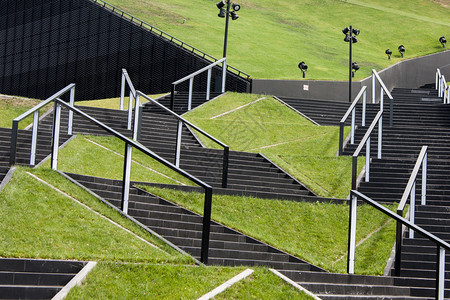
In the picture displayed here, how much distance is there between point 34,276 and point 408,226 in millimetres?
4987

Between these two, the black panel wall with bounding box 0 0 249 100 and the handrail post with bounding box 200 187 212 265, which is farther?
the black panel wall with bounding box 0 0 249 100

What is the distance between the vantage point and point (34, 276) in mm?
7777

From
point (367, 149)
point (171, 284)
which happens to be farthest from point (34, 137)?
point (367, 149)

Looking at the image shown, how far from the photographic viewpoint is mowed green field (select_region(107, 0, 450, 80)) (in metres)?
36.2

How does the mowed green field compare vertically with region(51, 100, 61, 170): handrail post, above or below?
above

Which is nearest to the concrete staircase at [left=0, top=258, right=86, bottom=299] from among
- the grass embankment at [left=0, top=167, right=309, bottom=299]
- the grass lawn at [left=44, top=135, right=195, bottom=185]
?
the grass embankment at [left=0, top=167, right=309, bottom=299]

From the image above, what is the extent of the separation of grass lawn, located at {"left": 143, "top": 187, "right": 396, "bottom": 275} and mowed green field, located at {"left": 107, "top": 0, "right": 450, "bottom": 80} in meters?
18.3

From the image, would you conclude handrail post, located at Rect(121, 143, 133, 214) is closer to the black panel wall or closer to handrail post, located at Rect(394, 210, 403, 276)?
handrail post, located at Rect(394, 210, 403, 276)

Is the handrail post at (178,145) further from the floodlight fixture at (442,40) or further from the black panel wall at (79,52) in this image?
the floodlight fixture at (442,40)

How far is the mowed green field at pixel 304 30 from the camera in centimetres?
3616

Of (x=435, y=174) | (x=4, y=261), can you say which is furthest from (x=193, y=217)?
(x=435, y=174)

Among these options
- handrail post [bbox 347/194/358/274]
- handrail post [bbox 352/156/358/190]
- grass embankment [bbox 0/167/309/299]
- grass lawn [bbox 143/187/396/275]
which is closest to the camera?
grass embankment [bbox 0/167/309/299]

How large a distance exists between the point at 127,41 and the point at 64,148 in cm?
1867

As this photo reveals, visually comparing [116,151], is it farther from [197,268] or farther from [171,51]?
[171,51]
